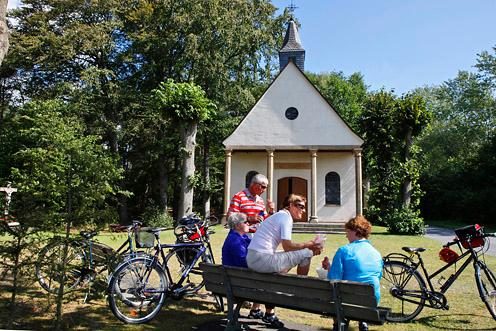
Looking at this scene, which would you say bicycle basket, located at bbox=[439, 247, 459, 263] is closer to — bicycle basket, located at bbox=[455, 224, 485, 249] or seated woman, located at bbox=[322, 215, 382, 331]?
bicycle basket, located at bbox=[455, 224, 485, 249]

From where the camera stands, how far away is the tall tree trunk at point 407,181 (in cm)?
2045

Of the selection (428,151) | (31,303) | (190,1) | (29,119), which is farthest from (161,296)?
(428,151)

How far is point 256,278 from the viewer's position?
421cm

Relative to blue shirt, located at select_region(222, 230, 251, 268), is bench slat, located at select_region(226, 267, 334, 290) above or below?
below

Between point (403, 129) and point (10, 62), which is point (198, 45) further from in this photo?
point (403, 129)

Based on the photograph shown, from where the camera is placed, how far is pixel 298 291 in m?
3.91

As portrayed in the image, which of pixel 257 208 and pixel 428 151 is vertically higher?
pixel 428 151

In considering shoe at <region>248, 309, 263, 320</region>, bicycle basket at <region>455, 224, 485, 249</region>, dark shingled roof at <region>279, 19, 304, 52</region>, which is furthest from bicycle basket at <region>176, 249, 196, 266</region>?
dark shingled roof at <region>279, 19, 304, 52</region>

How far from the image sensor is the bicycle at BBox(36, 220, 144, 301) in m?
4.42

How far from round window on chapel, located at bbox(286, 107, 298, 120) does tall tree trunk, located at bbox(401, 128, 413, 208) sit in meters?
5.91

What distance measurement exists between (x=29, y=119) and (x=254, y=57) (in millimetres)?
15246

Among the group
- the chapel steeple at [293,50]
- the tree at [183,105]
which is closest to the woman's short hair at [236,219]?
the tree at [183,105]

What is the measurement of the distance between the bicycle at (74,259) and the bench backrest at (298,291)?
1.34 metres

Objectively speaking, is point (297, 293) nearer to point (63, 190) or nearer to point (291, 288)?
point (291, 288)
